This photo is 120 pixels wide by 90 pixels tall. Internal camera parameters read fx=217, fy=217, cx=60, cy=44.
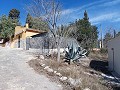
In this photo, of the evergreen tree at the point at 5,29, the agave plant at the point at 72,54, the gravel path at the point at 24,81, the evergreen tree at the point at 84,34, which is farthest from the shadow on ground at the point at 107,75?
the evergreen tree at the point at 5,29

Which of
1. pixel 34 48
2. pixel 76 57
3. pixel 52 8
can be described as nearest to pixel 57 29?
pixel 52 8

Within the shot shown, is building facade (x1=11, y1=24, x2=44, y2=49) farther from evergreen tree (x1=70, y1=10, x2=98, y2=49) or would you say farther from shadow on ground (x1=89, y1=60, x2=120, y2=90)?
shadow on ground (x1=89, y1=60, x2=120, y2=90)

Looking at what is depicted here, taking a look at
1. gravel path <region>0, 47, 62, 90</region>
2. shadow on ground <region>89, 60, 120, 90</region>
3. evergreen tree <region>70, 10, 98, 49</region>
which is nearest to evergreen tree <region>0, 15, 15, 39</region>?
evergreen tree <region>70, 10, 98, 49</region>

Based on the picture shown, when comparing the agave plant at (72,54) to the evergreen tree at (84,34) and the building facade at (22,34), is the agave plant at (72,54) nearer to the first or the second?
the evergreen tree at (84,34)

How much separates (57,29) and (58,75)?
11544 millimetres

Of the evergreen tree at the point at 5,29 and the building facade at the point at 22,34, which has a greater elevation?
the evergreen tree at the point at 5,29

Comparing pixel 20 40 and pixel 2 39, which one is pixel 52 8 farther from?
pixel 2 39

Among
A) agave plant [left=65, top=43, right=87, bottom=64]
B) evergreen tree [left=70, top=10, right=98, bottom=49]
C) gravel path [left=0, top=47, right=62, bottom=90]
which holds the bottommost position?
gravel path [left=0, top=47, right=62, bottom=90]

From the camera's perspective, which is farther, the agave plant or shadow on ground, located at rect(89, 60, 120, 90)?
the agave plant

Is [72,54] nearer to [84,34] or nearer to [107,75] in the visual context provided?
[107,75]

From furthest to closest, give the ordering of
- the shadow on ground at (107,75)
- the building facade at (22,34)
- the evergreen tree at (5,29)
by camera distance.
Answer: the evergreen tree at (5,29) < the building facade at (22,34) < the shadow on ground at (107,75)

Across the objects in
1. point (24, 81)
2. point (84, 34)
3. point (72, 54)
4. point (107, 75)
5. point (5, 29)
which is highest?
point (5, 29)

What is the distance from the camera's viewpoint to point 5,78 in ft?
36.6

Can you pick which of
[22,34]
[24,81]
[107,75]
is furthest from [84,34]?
[24,81]
